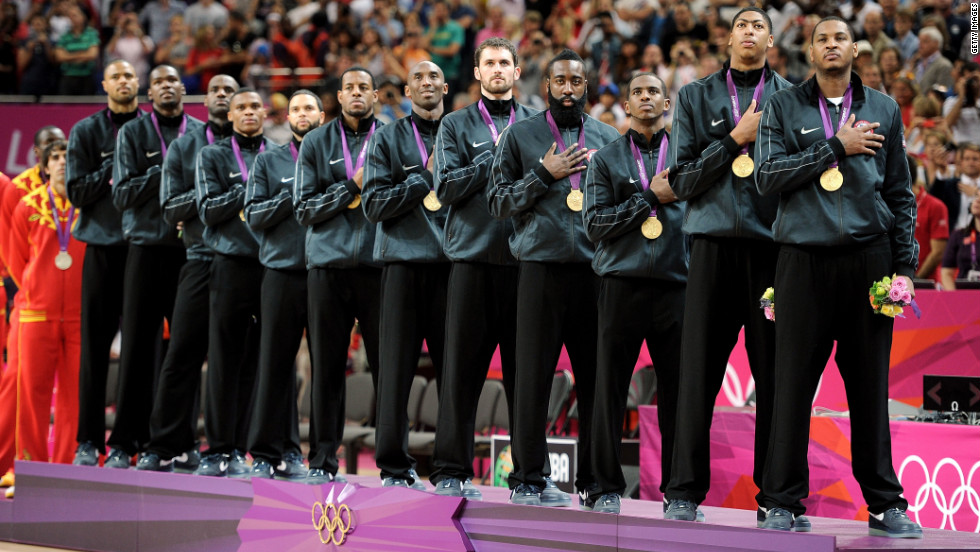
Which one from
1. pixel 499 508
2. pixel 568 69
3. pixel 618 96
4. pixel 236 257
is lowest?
pixel 499 508

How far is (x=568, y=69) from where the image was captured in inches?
228

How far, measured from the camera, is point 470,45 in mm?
15336

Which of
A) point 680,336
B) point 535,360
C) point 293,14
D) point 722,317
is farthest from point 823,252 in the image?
point 293,14

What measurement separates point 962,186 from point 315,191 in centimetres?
561

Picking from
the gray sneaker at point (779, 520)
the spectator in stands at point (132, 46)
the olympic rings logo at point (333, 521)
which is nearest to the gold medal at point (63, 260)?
the olympic rings logo at point (333, 521)

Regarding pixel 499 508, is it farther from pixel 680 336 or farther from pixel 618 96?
pixel 618 96

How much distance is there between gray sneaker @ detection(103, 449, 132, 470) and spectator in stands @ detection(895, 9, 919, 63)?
839 centimetres

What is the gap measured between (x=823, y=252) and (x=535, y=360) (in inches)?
59.4

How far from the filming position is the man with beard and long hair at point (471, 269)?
20.0ft

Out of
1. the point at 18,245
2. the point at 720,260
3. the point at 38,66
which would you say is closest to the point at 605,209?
the point at 720,260

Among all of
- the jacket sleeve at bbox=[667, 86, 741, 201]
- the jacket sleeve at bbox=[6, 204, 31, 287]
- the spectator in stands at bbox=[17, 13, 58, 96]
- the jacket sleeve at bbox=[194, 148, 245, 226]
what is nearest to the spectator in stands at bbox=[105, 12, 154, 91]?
the spectator in stands at bbox=[17, 13, 58, 96]

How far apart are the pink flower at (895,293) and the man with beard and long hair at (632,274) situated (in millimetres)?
1065

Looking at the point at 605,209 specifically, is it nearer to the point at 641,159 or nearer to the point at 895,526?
the point at 641,159

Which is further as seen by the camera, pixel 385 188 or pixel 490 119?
pixel 385 188
